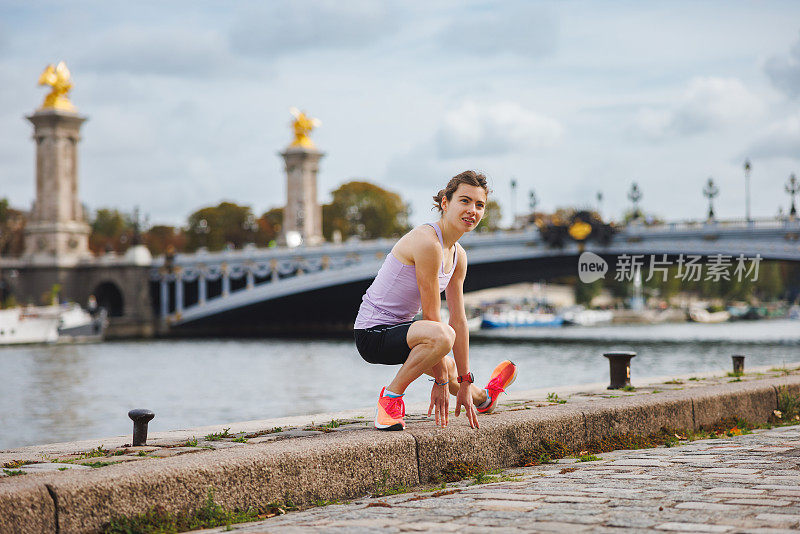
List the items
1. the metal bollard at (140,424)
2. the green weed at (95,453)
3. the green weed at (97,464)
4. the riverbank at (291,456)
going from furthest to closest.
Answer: the metal bollard at (140,424)
the green weed at (95,453)
the green weed at (97,464)
the riverbank at (291,456)

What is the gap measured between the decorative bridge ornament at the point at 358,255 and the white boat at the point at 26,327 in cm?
696

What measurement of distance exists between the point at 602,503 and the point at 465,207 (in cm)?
164

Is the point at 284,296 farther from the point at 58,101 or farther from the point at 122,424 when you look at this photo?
the point at 122,424

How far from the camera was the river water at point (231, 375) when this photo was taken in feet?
53.2

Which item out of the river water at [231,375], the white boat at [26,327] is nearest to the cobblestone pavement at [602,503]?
the river water at [231,375]

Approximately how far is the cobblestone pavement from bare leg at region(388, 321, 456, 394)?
0.58 m

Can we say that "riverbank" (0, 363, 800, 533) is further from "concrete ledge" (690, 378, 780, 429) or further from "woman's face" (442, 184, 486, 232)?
"woman's face" (442, 184, 486, 232)

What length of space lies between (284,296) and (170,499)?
40.6 meters

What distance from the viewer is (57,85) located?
168 feet

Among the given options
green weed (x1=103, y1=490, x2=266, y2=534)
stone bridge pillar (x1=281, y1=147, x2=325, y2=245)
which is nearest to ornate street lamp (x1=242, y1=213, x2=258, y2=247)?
stone bridge pillar (x1=281, y1=147, x2=325, y2=245)

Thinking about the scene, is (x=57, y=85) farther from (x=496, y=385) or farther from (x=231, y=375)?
(x=496, y=385)

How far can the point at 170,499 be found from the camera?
364 cm

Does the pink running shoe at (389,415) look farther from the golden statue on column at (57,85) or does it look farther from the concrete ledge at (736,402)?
the golden statue on column at (57,85)

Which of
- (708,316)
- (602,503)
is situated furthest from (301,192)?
(602,503)
